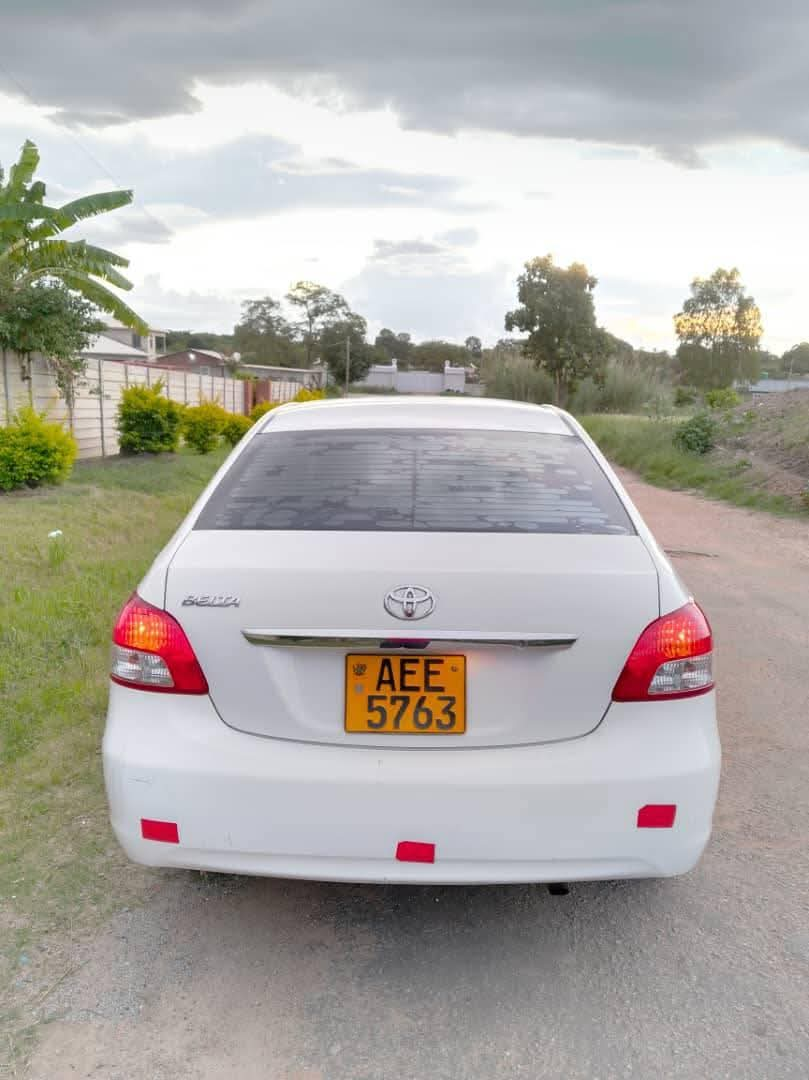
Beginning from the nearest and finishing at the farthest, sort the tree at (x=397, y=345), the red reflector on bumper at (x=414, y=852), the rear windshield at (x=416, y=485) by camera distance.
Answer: the red reflector on bumper at (x=414, y=852) → the rear windshield at (x=416, y=485) → the tree at (x=397, y=345)

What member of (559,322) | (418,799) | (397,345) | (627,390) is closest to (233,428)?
(627,390)

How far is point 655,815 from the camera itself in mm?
2350

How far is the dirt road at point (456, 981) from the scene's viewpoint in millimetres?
2197

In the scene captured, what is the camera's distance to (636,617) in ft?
7.72

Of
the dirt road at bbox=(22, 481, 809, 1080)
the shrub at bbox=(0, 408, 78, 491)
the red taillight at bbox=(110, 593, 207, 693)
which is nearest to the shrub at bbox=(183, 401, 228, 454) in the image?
the shrub at bbox=(0, 408, 78, 491)

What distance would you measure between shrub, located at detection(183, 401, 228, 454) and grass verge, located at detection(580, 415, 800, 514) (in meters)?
8.93

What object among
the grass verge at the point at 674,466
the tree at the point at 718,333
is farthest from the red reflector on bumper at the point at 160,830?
the tree at the point at 718,333

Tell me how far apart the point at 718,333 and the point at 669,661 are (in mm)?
85440

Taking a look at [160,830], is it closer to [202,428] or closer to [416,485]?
[416,485]

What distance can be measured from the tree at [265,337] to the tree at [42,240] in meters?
82.9

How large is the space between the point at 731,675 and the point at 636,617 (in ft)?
10.7

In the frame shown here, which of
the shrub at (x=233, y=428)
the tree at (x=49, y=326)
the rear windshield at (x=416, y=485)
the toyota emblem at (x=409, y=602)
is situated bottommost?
the shrub at (x=233, y=428)

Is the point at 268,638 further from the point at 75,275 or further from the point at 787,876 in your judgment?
the point at 75,275

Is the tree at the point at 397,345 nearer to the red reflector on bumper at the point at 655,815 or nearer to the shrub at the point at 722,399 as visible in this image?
the shrub at the point at 722,399
